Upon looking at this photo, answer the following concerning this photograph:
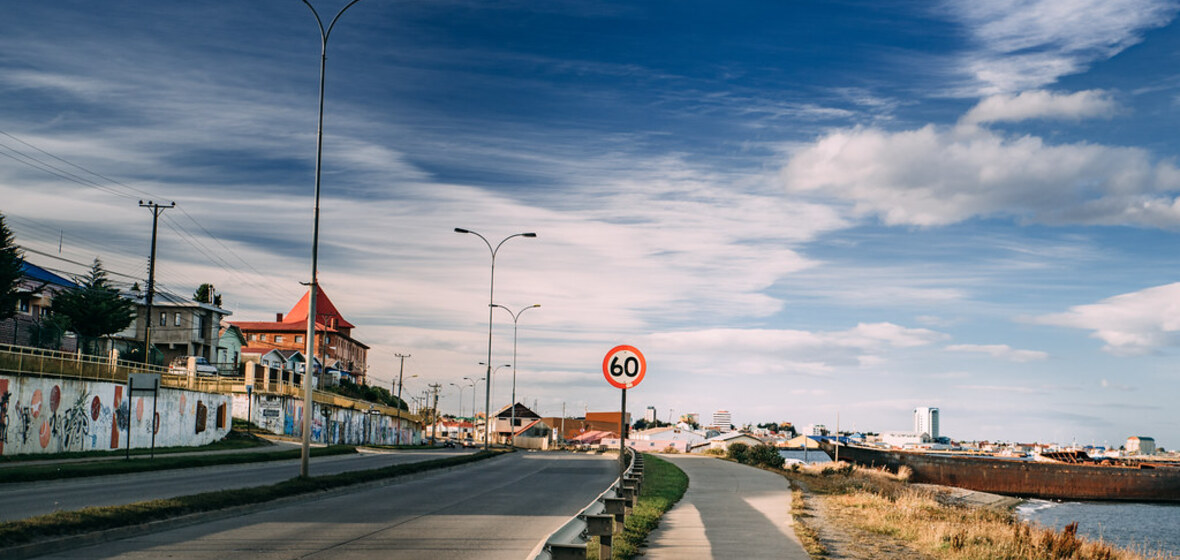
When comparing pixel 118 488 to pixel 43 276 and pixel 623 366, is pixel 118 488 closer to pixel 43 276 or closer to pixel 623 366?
pixel 623 366

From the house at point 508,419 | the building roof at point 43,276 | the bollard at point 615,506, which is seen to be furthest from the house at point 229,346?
the bollard at point 615,506

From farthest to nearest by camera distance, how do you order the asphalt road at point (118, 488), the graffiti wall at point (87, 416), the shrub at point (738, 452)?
the shrub at point (738, 452) → the graffiti wall at point (87, 416) → the asphalt road at point (118, 488)

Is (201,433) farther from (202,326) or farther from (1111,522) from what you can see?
(1111,522)

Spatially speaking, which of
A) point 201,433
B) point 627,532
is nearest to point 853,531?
point 627,532

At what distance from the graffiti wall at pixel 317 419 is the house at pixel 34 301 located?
12.9m

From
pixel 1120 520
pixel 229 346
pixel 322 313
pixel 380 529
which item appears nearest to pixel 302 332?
pixel 322 313

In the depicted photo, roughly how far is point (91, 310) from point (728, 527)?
61020 millimetres

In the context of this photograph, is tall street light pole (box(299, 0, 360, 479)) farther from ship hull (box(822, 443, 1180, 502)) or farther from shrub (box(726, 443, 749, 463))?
ship hull (box(822, 443, 1180, 502))

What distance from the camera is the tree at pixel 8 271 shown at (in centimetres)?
5191

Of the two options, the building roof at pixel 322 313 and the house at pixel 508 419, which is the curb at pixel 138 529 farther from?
the house at pixel 508 419

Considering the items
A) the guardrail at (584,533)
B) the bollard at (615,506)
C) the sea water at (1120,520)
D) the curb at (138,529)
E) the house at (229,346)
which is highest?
the house at (229,346)

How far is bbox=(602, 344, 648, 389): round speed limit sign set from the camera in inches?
605

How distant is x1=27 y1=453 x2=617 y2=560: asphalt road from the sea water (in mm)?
28390

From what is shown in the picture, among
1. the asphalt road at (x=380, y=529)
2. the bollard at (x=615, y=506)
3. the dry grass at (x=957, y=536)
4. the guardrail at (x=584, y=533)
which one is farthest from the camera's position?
the dry grass at (x=957, y=536)
